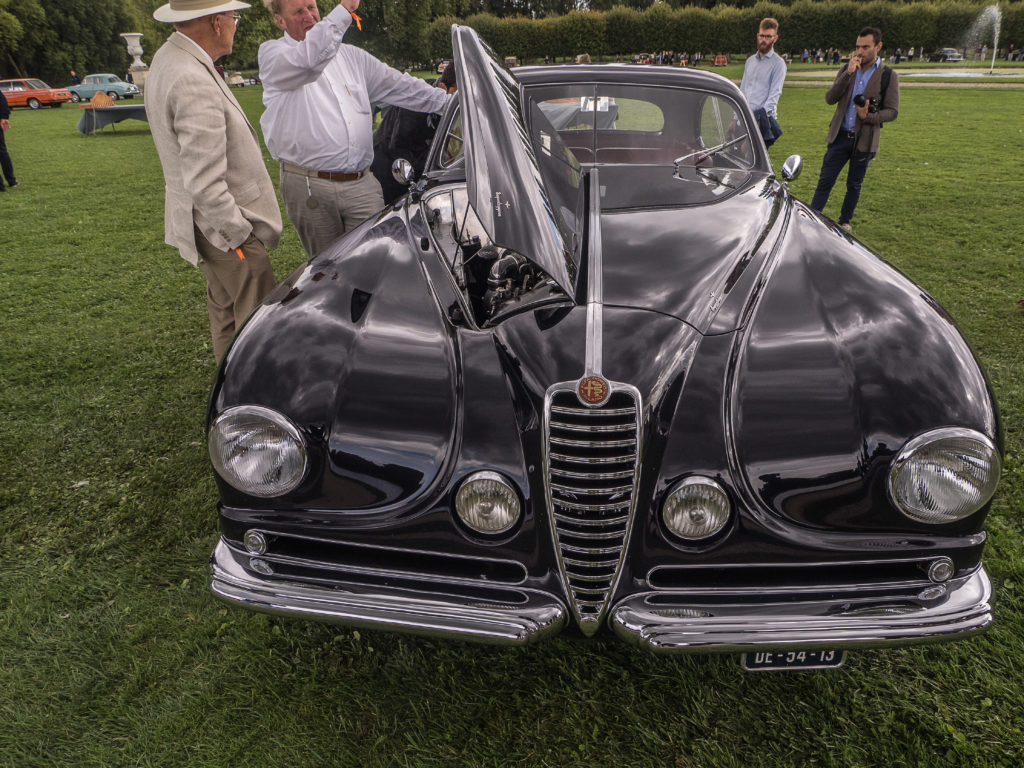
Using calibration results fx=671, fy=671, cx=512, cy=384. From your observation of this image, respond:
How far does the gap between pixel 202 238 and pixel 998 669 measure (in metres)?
3.70

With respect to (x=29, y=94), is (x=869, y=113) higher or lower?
higher

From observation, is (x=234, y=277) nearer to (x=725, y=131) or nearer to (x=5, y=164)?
(x=725, y=131)

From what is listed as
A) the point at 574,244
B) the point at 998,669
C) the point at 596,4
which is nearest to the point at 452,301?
the point at 574,244

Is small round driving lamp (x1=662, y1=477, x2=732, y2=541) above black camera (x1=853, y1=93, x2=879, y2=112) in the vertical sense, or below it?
below

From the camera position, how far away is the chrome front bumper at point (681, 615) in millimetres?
1709

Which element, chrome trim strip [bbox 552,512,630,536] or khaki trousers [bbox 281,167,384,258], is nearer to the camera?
chrome trim strip [bbox 552,512,630,536]

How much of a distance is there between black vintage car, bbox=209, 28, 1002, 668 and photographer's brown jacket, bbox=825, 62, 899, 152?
17.1 ft

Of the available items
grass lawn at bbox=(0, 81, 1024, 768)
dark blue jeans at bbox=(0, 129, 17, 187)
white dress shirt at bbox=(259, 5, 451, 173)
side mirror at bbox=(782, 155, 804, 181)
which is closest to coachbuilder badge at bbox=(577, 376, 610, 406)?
grass lawn at bbox=(0, 81, 1024, 768)

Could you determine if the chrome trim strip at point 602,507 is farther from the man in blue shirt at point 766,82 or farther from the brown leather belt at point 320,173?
the man in blue shirt at point 766,82

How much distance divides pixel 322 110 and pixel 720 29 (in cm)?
5692

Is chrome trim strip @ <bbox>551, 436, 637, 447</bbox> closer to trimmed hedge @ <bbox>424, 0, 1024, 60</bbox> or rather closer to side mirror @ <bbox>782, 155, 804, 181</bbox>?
side mirror @ <bbox>782, 155, 804, 181</bbox>

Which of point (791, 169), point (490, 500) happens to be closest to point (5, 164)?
point (791, 169)

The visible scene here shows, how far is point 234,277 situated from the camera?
3393 millimetres

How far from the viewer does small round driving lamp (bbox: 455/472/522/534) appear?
5.96 ft
